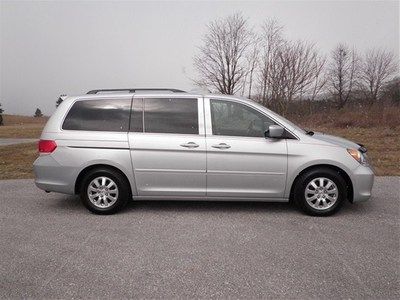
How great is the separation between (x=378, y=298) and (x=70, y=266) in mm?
2860

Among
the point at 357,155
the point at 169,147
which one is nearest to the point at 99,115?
the point at 169,147

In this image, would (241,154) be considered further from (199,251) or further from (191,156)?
(199,251)

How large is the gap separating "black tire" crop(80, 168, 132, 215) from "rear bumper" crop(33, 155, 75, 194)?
0.70ft

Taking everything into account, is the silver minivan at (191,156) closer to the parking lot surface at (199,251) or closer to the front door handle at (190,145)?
the front door handle at (190,145)

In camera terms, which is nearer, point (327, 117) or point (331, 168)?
point (331, 168)

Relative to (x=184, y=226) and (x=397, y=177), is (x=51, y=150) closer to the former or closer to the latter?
(x=184, y=226)

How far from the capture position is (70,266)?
126 inches

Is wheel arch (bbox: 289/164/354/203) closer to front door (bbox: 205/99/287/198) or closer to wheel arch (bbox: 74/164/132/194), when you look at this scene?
front door (bbox: 205/99/287/198)

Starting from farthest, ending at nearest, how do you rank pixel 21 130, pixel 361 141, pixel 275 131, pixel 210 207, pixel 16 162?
pixel 21 130, pixel 361 141, pixel 16 162, pixel 210 207, pixel 275 131

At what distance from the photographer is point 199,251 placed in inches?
138

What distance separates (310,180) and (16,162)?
853cm

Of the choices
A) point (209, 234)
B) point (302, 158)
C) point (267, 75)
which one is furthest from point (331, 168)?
point (267, 75)

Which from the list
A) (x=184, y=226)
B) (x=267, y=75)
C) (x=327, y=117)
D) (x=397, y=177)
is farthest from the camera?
(x=267, y=75)

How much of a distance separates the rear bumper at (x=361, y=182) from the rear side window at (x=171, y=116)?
236 cm
